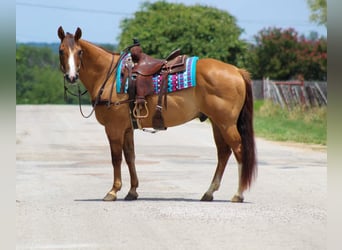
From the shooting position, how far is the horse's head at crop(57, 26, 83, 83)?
925cm

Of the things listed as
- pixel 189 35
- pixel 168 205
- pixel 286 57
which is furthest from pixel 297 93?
pixel 168 205

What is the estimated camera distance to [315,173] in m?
13.8

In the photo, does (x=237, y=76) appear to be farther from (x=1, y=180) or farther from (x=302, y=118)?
(x=302, y=118)

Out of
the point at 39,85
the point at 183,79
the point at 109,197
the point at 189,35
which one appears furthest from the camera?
the point at 39,85

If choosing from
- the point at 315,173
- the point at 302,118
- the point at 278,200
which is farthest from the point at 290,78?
the point at 278,200

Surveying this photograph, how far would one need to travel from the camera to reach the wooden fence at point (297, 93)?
34.0 meters

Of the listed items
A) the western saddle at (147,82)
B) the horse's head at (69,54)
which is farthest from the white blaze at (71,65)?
the western saddle at (147,82)

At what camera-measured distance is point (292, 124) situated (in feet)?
93.8

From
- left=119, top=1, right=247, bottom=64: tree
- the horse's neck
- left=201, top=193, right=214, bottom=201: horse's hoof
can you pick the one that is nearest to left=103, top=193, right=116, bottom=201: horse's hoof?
left=201, top=193, right=214, bottom=201: horse's hoof

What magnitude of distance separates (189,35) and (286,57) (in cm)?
1136

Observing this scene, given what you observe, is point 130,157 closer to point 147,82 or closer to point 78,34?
point 147,82

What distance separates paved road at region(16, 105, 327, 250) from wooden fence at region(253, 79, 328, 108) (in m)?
15.3

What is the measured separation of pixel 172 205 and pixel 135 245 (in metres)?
2.70

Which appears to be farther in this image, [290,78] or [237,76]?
[290,78]
